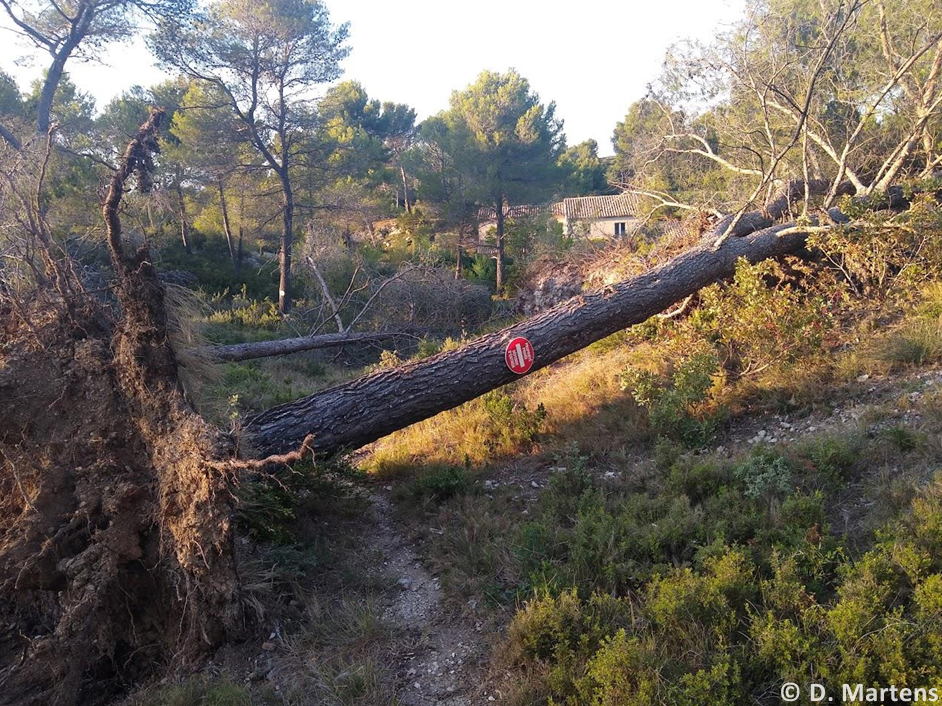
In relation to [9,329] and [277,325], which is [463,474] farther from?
[277,325]

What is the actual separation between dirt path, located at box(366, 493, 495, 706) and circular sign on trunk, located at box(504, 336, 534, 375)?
212 centimetres

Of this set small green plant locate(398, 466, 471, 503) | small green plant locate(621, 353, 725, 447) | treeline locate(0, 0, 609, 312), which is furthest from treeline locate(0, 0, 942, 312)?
small green plant locate(398, 466, 471, 503)

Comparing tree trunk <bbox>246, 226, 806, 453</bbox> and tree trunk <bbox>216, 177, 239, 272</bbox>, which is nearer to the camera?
tree trunk <bbox>246, 226, 806, 453</bbox>

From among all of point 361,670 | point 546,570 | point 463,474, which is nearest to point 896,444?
point 546,570

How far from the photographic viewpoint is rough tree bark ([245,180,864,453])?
4777 mm

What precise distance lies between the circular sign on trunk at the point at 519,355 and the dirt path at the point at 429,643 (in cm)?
212

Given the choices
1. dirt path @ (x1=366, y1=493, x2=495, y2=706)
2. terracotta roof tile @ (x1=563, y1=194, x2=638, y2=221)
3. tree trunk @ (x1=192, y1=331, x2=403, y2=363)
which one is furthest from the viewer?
terracotta roof tile @ (x1=563, y1=194, x2=638, y2=221)

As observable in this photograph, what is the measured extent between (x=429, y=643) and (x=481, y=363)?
2.84 m

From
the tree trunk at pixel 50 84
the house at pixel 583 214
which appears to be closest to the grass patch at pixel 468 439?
the house at pixel 583 214

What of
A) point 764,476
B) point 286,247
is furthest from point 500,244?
point 764,476

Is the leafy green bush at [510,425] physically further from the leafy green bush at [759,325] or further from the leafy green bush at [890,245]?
the leafy green bush at [890,245]

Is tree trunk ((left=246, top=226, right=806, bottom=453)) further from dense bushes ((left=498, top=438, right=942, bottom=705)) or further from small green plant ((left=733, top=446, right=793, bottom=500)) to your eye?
small green plant ((left=733, top=446, right=793, bottom=500))

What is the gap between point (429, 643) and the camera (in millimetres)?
3236

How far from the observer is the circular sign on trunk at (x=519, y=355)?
5727mm
